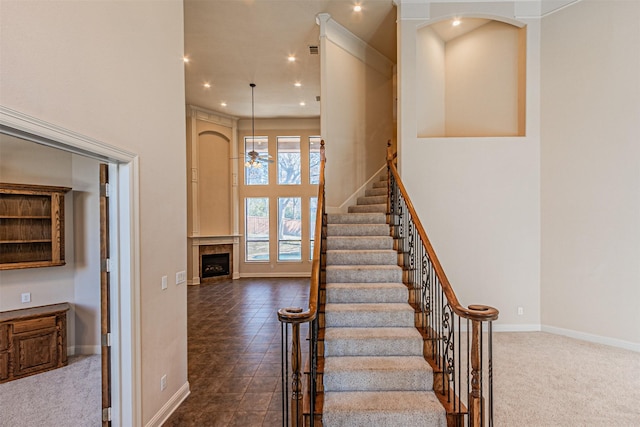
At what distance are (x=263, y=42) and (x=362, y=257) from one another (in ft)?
14.0

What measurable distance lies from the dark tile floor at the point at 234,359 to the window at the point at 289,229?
223 centimetres

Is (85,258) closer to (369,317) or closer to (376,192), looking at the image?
(369,317)

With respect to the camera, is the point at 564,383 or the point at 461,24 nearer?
the point at 564,383

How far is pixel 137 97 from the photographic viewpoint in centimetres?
245

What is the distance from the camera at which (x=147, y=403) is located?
255 cm

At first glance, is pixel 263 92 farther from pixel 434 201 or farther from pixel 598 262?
pixel 598 262

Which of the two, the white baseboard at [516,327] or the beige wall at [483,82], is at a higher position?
the beige wall at [483,82]

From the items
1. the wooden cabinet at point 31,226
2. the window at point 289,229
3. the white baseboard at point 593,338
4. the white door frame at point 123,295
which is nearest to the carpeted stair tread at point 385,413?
the white door frame at point 123,295

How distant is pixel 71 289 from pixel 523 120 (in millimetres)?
6671

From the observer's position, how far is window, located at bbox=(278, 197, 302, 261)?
993cm

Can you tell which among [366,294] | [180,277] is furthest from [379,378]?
[180,277]

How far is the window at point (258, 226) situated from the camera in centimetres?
996

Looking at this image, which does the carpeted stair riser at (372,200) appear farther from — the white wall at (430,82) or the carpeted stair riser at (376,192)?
the white wall at (430,82)

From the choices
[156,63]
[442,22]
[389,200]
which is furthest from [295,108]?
[156,63]
